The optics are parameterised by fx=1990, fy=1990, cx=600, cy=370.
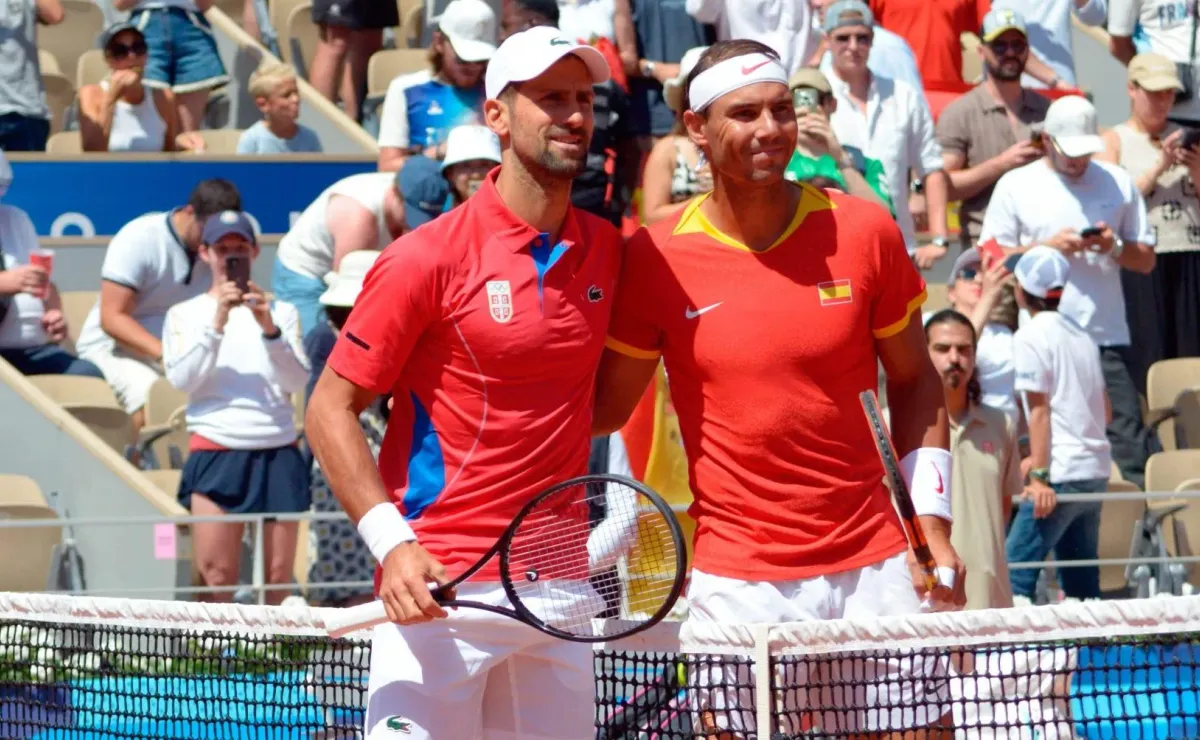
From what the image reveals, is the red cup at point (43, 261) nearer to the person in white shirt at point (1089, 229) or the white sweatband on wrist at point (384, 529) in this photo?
the person in white shirt at point (1089, 229)

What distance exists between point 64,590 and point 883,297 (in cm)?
470

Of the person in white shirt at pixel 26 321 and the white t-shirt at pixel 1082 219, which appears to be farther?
the white t-shirt at pixel 1082 219

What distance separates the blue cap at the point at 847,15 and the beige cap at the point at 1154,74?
5.53 feet

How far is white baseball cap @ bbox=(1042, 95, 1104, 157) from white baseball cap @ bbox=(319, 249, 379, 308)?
11.2 ft

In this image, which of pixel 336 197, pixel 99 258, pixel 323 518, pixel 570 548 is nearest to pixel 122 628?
pixel 570 548

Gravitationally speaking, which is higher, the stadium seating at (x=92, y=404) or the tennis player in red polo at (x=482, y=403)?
the tennis player in red polo at (x=482, y=403)

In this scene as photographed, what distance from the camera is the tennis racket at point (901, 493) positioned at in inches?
162

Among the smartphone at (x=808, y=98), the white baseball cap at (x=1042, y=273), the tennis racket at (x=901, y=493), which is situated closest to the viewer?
the tennis racket at (x=901, y=493)

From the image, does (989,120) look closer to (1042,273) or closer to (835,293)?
(1042,273)

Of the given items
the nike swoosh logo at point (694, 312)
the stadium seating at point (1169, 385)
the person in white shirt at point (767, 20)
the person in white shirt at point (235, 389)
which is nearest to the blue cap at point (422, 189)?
the person in white shirt at point (235, 389)

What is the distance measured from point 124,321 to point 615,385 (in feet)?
17.4

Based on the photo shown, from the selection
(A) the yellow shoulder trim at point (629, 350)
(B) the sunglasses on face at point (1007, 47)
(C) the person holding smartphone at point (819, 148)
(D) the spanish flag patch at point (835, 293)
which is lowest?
(B) the sunglasses on face at point (1007, 47)

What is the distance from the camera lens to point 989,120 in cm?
1077

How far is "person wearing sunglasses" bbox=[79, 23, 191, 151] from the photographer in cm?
1079
